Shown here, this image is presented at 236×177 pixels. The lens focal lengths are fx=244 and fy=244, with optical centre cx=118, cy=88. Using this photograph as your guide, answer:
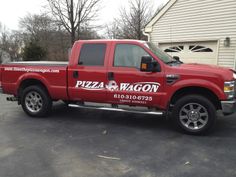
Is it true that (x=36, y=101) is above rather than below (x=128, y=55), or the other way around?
below

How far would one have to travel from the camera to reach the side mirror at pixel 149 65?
4945 mm

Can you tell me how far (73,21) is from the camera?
73.6 ft

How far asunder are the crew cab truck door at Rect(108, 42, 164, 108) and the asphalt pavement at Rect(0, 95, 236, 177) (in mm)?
692

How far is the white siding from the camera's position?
10109 millimetres

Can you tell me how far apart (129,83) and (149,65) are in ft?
1.99

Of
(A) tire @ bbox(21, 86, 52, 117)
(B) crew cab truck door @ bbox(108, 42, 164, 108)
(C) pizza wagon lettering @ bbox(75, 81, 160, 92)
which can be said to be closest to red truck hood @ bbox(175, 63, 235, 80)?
(B) crew cab truck door @ bbox(108, 42, 164, 108)

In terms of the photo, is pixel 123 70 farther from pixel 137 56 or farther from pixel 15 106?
pixel 15 106

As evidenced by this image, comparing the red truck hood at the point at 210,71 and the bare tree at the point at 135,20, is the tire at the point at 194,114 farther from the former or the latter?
the bare tree at the point at 135,20

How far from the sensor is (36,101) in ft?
21.2

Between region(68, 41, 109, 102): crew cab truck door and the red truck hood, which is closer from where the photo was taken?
the red truck hood

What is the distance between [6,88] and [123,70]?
345 centimetres

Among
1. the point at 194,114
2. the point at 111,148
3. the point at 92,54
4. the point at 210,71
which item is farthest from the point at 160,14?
the point at 111,148

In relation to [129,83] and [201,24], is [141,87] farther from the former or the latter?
[201,24]

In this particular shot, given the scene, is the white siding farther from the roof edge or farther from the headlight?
the headlight
